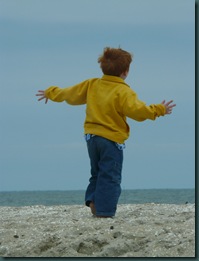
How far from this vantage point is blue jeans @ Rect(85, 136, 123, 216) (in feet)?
23.1

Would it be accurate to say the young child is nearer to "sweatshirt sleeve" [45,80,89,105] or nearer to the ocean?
"sweatshirt sleeve" [45,80,89,105]

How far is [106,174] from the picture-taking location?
705cm

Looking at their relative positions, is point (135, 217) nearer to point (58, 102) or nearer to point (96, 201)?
point (96, 201)

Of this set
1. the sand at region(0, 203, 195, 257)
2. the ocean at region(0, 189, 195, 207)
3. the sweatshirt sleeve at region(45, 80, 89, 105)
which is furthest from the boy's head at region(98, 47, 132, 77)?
the ocean at region(0, 189, 195, 207)

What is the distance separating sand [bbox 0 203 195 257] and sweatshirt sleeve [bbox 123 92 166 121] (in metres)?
0.96

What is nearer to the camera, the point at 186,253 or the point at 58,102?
the point at 186,253

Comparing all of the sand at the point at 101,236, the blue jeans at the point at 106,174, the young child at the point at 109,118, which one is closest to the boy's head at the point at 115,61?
the young child at the point at 109,118

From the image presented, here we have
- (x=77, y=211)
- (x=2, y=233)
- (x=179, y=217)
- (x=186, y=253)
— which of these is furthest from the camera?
(x=77, y=211)

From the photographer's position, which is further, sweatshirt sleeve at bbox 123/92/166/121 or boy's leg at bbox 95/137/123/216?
boy's leg at bbox 95/137/123/216

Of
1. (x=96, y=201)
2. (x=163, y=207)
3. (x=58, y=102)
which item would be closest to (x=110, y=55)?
(x=58, y=102)

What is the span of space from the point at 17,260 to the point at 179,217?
1.85m

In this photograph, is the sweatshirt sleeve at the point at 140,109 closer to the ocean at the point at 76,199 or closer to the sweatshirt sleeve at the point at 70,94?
the sweatshirt sleeve at the point at 70,94

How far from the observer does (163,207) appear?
8242 millimetres

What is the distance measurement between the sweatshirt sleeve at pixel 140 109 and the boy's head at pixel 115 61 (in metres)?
0.35
